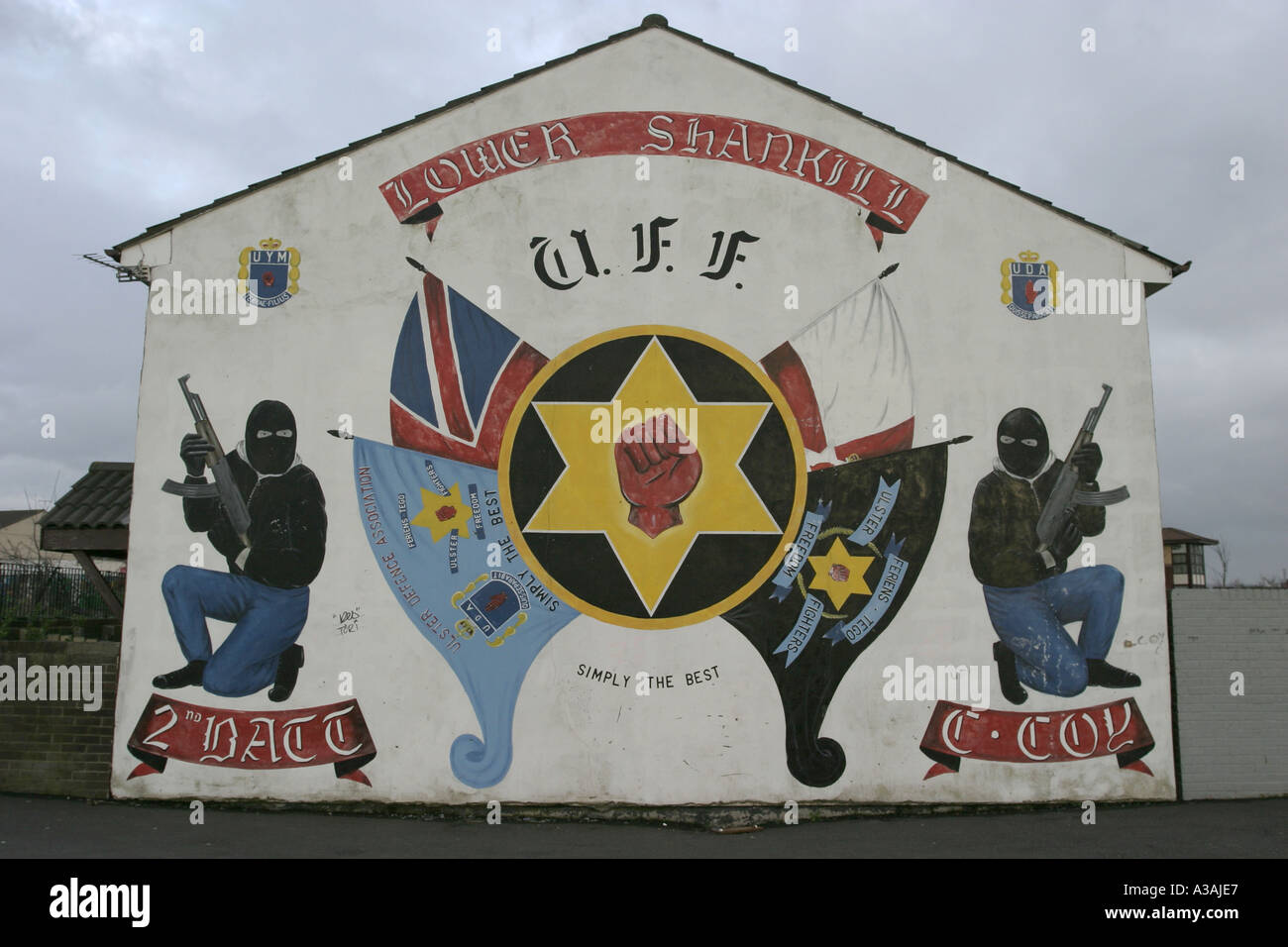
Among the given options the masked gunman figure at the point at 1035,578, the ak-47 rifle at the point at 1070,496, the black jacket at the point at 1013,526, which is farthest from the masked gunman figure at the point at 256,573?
the ak-47 rifle at the point at 1070,496

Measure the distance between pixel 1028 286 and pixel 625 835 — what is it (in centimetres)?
717

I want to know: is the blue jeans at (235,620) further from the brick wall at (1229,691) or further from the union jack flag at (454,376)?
the brick wall at (1229,691)

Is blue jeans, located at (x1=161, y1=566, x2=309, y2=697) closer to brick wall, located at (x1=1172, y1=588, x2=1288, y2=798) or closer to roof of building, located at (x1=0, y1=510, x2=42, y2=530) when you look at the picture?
brick wall, located at (x1=1172, y1=588, x2=1288, y2=798)

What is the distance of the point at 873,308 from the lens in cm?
1065

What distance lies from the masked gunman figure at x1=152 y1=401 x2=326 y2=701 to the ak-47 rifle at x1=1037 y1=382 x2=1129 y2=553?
7.67 m

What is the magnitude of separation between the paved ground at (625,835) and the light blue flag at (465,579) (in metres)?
1.08

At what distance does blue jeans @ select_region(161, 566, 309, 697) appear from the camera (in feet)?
33.5

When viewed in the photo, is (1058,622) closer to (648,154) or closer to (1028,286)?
(1028,286)

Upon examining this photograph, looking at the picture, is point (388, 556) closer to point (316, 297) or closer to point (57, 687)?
point (316, 297)

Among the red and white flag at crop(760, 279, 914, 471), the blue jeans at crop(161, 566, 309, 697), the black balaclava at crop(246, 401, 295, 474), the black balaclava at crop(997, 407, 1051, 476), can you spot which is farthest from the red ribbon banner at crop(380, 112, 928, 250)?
the blue jeans at crop(161, 566, 309, 697)

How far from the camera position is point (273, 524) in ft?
34.1

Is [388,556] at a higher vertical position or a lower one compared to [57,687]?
higher

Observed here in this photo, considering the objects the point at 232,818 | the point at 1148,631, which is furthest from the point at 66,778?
the point at 1148,631

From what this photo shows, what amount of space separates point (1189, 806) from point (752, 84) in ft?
29.5
